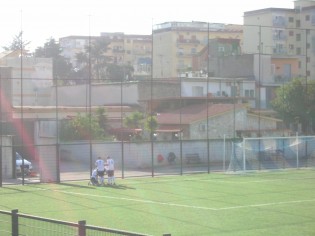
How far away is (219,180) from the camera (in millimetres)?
32406

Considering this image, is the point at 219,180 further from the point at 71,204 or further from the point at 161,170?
the point at 71,204

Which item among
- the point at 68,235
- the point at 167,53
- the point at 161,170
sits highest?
the point at 167,53

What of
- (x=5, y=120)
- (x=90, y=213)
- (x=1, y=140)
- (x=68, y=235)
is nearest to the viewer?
(x=68, y=235)

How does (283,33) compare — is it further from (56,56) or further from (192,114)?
(192,114)

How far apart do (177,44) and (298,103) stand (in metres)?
40.7

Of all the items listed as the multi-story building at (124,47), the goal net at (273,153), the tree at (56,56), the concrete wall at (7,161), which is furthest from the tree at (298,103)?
the multi-story building at (124,47)

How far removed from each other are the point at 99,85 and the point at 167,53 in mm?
26655

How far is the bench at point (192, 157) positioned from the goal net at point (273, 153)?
456 cm

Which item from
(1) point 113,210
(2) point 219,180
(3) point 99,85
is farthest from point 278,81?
(1) point 113,210

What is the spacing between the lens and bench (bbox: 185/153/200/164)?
43.9 m

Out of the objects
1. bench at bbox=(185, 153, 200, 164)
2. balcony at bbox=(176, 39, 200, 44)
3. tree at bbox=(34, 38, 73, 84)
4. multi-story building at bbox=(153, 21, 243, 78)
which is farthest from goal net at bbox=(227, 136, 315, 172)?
balcony at bbox=(176, 39, 200, 44)

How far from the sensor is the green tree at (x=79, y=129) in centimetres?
4838

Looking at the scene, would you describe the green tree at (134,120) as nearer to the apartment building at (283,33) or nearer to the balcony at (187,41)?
the apartment building at (283,33)

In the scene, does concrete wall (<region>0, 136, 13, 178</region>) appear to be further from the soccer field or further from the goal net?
the goal net
